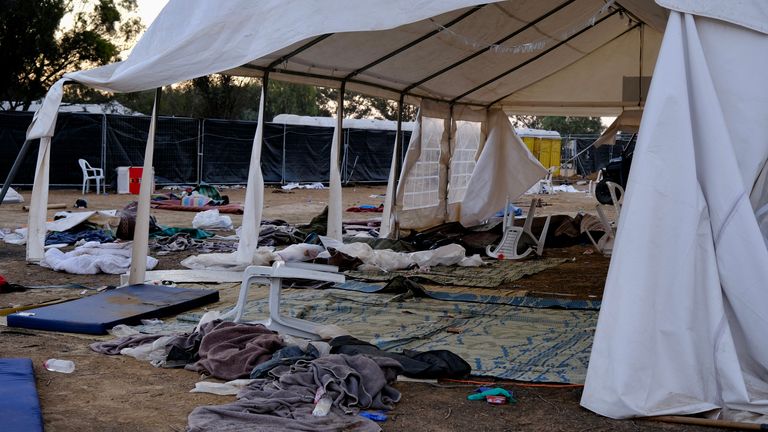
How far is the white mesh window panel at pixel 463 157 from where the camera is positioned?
14875 mm

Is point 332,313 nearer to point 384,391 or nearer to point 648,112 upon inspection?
point 384,391

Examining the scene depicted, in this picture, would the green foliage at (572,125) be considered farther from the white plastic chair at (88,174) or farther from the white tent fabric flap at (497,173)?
the white tent fabric flap at (497,173)

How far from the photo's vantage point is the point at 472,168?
15.7m

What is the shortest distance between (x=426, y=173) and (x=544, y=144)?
2124 cm

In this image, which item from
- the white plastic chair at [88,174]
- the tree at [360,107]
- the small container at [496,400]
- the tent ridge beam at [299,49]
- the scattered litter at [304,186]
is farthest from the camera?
the tree at [360,107]

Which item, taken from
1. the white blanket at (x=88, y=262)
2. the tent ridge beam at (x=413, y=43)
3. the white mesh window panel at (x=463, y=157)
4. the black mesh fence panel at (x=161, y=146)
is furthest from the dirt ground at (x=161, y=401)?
the black mesh fence panel at (x=161, y=146)

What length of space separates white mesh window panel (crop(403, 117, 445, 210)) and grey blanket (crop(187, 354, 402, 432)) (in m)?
8.24

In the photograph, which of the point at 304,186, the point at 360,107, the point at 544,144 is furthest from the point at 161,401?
the point at 360,107

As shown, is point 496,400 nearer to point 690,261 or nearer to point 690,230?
point 690,261

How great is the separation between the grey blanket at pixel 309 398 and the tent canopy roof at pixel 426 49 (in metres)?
2.30

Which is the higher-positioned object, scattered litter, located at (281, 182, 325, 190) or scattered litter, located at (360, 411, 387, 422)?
scattered litter, located at (281, 182, 325, 190)

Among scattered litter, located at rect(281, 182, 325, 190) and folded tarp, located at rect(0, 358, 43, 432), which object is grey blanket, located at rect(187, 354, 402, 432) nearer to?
folded tarp, located at rect(0, 358, 43, 432)

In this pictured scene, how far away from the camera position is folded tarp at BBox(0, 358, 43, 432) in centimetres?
391

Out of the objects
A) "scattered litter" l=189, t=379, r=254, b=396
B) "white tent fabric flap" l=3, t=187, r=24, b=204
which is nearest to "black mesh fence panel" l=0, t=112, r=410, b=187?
"white tent fabric flap" l=3, t=187, r=24, b=204
